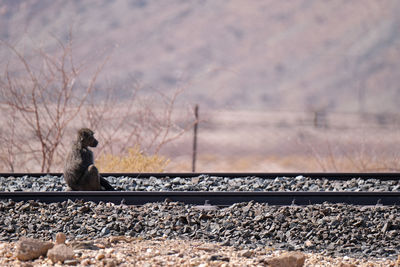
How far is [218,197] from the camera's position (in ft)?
21.4

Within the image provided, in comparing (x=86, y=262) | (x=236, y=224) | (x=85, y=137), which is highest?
(x=85, y=137)

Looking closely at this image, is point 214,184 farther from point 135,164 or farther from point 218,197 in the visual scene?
point 135,164

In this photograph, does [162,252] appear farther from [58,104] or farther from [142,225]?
[58,104]

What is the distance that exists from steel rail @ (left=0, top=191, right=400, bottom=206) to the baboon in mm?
400

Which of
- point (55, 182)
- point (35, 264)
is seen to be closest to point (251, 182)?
point (55, 182)

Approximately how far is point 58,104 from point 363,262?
7.30 meters

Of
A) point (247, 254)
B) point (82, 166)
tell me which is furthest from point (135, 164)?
point (247, 254)

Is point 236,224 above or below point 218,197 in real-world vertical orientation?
below

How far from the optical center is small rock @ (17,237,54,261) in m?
4.88

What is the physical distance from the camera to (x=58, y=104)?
10875 mm

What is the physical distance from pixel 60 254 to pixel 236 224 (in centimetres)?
188

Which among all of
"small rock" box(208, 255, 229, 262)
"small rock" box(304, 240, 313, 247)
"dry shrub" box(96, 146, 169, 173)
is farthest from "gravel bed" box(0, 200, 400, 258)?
"dry shrub" box(96, 146, 169, 173)

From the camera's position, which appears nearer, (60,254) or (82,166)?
(60,254)

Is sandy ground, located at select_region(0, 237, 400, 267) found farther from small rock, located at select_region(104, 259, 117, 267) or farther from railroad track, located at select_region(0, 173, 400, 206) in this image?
railroad track, located at select_region(0, 173, 400, 206)
